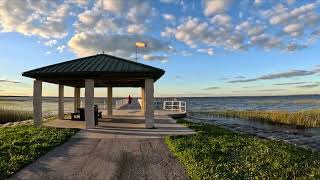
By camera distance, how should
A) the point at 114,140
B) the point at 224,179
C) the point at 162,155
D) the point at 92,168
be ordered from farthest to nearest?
the point at 114,140, the point at 162,155, the point at 92,168, the point at 224,179

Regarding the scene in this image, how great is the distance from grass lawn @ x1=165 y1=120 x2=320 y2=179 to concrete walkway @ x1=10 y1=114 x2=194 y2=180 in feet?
1.47

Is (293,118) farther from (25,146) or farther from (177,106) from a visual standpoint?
(25,146)

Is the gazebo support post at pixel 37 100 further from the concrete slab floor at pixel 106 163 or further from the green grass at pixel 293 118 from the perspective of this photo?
the green grass at pixel 293 118

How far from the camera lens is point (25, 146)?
11672 millimetres

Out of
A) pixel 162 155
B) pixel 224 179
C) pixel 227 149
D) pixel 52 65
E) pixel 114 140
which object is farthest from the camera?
pixel 52 65

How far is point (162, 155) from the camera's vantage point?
10.5m

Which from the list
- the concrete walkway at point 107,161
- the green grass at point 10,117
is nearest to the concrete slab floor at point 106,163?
the concrete walkway at point 107,161

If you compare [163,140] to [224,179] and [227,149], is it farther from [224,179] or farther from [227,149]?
[224,179]

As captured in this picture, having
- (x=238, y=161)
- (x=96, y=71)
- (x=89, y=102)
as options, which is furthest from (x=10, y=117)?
(x=238, y=161)

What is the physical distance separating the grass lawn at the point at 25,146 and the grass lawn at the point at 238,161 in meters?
4.26

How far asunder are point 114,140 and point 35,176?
5471 mm

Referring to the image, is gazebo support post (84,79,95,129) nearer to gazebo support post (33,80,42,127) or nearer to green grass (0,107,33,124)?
gazebo support post (33,80,42,127)

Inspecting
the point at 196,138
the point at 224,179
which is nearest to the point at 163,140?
the point at 196,138

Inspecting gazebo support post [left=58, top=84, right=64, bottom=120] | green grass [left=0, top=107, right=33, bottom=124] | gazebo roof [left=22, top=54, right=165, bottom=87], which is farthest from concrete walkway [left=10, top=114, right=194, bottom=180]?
green grass [left=0, top=107, right=33, bottom=124]
